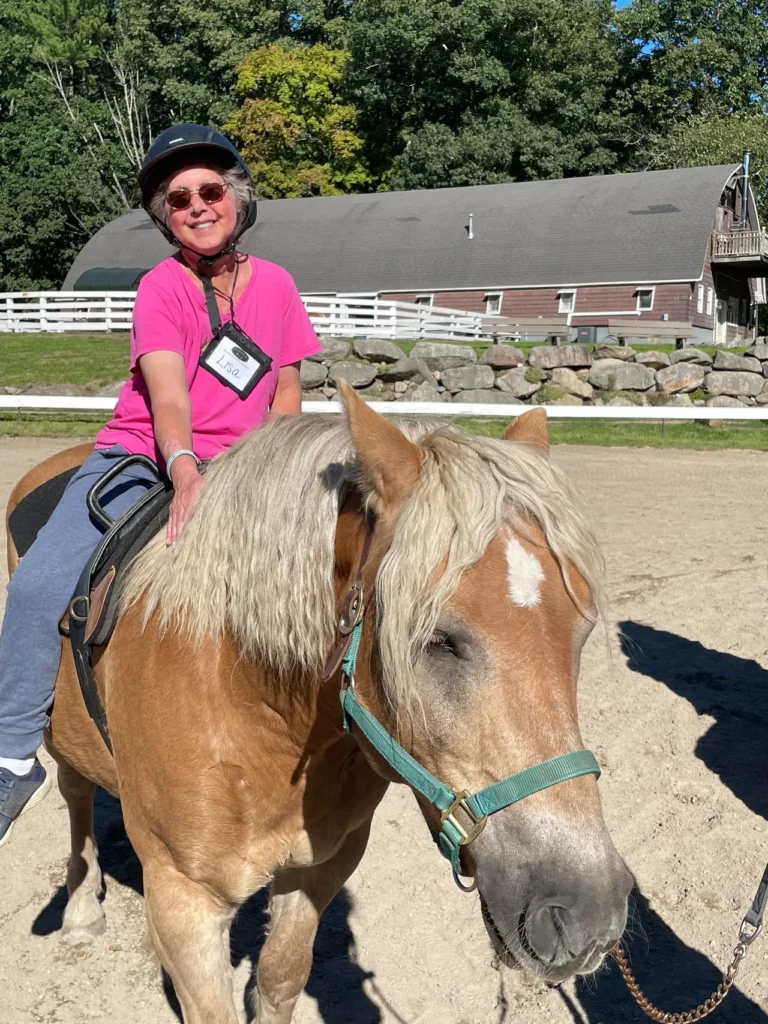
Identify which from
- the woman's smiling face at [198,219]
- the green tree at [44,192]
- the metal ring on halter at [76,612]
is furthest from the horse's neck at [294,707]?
the green tree at [44,192]

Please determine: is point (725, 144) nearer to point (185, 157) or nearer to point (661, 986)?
point (185, 157)

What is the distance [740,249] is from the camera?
1539 inches

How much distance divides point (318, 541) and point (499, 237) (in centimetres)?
3879

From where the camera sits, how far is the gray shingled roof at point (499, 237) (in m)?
37.5

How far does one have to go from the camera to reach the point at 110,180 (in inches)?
2035

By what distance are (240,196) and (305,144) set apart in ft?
163

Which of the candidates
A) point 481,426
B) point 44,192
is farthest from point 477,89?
point 481,426

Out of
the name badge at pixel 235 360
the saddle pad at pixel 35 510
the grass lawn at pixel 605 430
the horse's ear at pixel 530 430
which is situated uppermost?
the name badge at pixel 235 360

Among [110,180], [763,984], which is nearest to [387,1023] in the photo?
[763,984]

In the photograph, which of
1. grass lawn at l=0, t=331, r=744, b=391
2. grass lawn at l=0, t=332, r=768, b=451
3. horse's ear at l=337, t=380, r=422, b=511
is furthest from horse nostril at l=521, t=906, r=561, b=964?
grass lawn at l=0, t=331, r=744, b=391

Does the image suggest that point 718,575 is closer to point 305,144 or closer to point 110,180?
point 305,144

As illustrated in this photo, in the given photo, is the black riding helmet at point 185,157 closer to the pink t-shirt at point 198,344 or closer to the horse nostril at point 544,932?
the pink t-shirt at point 198,344

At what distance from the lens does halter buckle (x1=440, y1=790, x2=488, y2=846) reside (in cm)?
181

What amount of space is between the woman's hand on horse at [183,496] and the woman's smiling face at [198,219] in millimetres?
756
